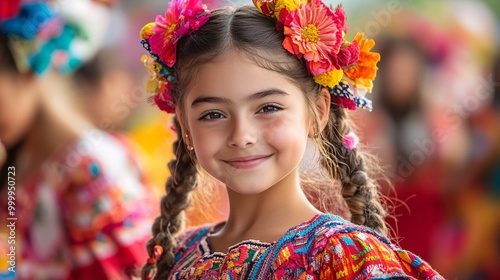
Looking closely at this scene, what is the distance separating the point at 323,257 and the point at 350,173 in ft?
1.16

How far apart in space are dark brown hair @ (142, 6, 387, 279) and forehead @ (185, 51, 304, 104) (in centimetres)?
1

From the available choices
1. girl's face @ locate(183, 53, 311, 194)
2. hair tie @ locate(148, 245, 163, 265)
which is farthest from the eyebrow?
hair tie @ locate(148, 245, 163, 265)

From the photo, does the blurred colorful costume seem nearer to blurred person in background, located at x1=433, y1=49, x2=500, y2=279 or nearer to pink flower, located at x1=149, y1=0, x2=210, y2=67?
pink flower, located at x1=149, y1=0, x2=210, y2=67

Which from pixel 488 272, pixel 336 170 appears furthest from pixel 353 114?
pixel 488 272

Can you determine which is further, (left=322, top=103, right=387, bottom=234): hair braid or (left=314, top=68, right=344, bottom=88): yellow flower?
(left=322, top=103, right=387, bottom=234): hair braid

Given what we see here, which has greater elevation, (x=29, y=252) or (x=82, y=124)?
(x=82, y=124)

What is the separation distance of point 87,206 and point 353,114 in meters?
0.99

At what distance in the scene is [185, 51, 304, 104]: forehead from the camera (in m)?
1.62

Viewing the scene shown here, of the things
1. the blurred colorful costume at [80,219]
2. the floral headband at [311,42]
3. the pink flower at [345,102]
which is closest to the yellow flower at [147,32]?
the floral headband at [311,42]

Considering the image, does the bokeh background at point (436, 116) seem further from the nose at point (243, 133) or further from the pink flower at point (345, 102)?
the nose at point (243, 133)

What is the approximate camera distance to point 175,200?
203 cm

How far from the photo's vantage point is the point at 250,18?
5.72 feet

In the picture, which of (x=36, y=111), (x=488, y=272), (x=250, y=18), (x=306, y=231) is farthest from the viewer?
(x=488, y=272)

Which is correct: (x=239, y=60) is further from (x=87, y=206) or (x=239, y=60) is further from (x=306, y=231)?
(x=87, y=206)
